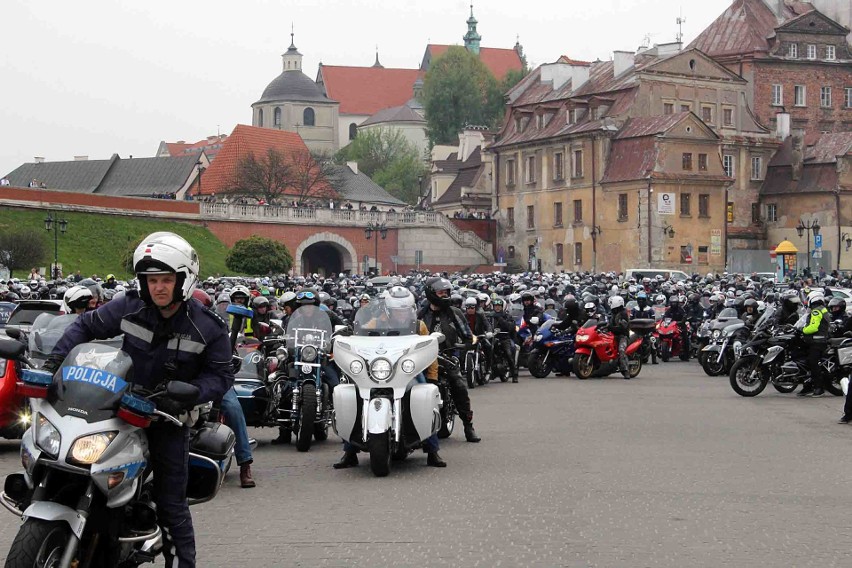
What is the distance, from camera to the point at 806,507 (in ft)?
34.3

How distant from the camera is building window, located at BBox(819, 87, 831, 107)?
98.8 metres

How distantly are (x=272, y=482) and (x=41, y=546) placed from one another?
21.0 feet

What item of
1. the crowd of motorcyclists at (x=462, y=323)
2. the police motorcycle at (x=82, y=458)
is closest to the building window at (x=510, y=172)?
the crowd of motorcyclists at (x=462, y=323)

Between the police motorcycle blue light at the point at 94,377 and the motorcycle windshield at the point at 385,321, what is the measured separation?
724cm

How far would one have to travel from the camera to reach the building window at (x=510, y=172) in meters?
93.4

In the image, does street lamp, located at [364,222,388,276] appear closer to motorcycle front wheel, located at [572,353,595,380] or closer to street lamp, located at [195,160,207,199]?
street lamp, located at [195,160,207,199]

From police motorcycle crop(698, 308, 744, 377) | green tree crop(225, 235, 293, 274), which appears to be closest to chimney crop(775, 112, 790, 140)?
green tree crop(225, 235, 293, 274)

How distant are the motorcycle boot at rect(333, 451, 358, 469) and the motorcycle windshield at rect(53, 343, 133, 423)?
23.0ft

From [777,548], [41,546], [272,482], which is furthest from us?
[272,482]

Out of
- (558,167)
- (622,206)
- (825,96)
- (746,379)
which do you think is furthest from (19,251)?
(825,96)

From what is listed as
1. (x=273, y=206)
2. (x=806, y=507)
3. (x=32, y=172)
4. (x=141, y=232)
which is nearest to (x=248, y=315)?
(x=806, y=507)

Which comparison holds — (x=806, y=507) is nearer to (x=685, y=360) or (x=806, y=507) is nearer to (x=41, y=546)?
(x=41, y=546)

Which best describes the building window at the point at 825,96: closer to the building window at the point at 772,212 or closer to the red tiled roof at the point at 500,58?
the building window at the point at 772,212

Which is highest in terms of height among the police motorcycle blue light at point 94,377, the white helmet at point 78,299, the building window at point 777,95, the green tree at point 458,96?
the green tree at point 458,96
